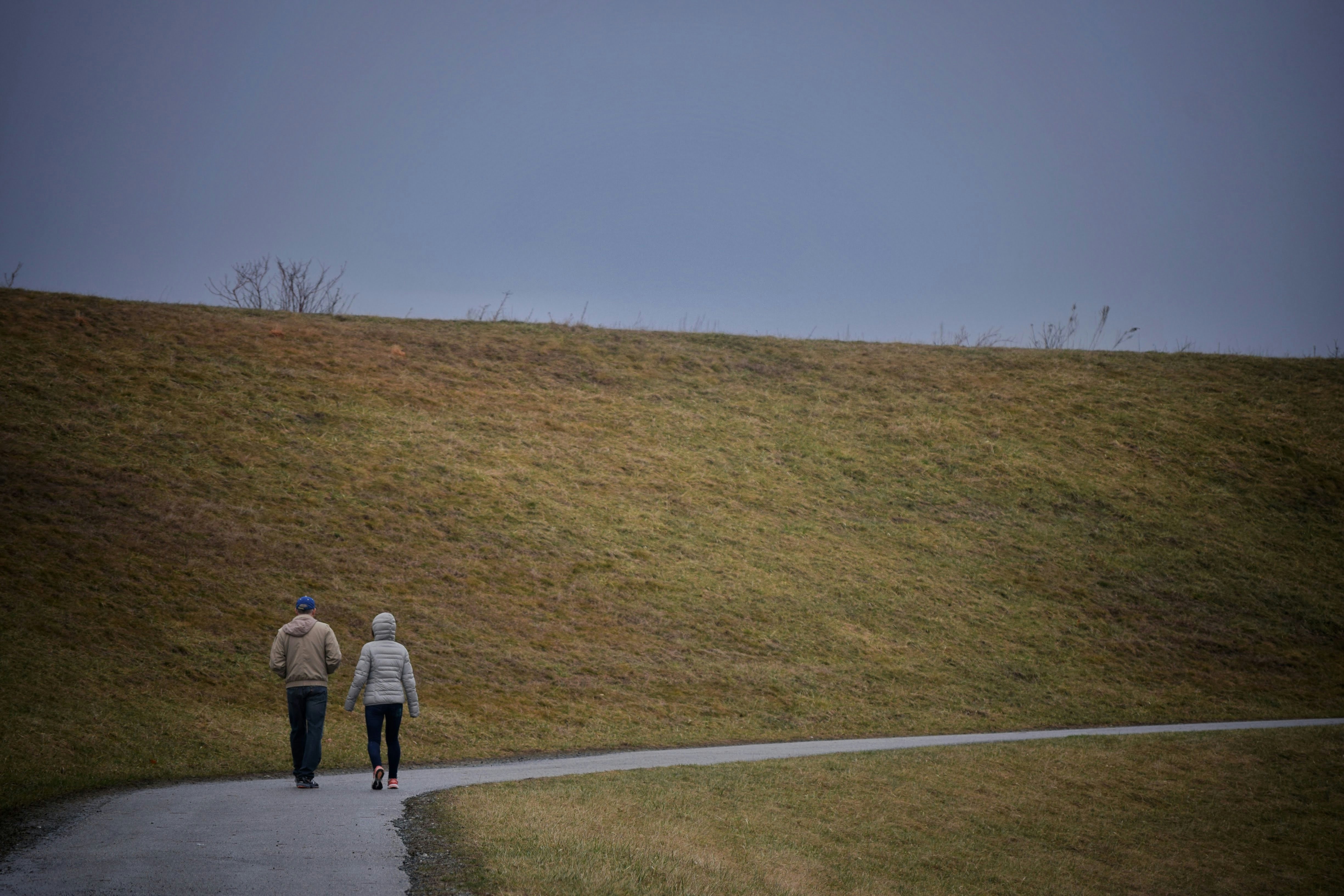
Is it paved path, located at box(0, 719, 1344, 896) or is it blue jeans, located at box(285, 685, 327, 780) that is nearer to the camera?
paved path, located at box(0, 719, 1344, 896)

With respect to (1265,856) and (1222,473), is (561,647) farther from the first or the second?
(1222,473)

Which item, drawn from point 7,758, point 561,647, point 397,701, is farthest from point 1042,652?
point 7,758

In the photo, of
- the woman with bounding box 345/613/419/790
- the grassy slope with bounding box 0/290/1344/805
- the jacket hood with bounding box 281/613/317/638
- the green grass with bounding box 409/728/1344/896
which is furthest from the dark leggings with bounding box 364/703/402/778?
the grassy slope with bounding box 0/290/1344/805

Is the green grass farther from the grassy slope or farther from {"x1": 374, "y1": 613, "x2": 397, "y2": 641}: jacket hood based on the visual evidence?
the grassy slope

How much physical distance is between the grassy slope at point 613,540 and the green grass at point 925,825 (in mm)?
4439

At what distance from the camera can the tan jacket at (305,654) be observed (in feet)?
37.2

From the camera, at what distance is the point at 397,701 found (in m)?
11.4

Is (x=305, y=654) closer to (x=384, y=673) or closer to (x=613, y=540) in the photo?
(x=384, y=673)

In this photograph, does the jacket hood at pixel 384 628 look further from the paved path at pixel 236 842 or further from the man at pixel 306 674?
the paved path at pixel 236 842

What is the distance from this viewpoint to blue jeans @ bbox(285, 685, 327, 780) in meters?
11.4

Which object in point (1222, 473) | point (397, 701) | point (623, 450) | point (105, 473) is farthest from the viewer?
point (1222, 473)

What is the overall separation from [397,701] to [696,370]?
37.3 meters

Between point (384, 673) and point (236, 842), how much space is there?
3085mm

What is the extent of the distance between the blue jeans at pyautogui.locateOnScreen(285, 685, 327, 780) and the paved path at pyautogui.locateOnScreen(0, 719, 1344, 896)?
309 millimetres
